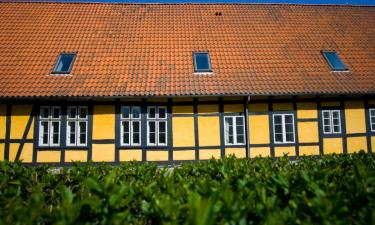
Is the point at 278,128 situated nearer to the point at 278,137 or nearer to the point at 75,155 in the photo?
the point at 278,137

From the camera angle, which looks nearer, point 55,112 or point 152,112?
point 55,112

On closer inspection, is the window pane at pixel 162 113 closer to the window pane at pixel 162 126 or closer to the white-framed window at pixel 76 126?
the window pane at pixel 162 126

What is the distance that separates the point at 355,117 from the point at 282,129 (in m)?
3.03

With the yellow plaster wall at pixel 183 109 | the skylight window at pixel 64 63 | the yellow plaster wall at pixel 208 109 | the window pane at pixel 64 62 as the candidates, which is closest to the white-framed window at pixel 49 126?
the skylight window at pixel 64 63

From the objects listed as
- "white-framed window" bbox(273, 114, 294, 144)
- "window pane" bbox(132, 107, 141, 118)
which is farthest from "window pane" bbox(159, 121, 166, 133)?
"white-framed window" bbox(273, 114, 294, 144)

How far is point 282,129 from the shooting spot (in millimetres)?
11625

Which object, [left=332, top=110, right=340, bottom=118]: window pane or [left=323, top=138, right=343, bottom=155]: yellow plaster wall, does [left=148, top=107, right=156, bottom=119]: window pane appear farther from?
[left=332, top=110, right=340, bottom=118]: window pane

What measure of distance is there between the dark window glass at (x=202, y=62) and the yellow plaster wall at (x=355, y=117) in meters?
5.75

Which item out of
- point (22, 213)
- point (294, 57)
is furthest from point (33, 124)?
point (294, 57)

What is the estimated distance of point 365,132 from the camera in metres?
11.9

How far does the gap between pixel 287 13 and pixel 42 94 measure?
40.1ft

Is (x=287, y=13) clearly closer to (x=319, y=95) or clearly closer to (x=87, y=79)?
(x=319, y=95)

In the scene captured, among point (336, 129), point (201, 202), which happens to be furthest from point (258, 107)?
point (201, 202)

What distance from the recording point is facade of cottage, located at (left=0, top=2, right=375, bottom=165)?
11.1 metres
